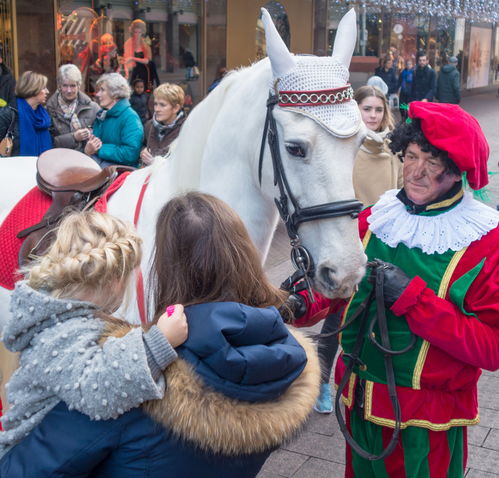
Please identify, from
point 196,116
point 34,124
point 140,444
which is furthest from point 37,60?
point 140,444

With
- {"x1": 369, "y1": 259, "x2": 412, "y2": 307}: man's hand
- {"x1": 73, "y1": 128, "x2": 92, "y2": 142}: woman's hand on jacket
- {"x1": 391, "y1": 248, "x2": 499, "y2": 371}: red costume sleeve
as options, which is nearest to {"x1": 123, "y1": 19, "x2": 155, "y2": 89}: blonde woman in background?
{"x1": 73, "y1": 128, "x2": 92, "y2": 142}: woman's hand on jacket

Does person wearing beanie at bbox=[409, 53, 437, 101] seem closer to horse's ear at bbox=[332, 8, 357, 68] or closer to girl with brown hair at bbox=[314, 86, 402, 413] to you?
girl with brown hair at bbox=[314, 86, 402, 413]

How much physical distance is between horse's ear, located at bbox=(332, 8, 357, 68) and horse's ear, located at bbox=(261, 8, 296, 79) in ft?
0.74

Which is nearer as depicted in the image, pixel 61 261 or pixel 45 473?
pixel 45 473

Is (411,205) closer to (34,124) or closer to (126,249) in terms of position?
(126,249)

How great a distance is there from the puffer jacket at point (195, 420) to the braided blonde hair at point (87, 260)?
0.50 feet

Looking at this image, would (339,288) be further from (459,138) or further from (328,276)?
(459,138)

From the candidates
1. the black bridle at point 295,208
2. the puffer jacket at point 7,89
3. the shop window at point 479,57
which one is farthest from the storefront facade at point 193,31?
the black bridle at point 295,208

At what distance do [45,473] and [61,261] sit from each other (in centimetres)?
48

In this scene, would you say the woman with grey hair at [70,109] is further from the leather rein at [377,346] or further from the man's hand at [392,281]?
the man's hand at [392,281]

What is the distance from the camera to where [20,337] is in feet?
5.27

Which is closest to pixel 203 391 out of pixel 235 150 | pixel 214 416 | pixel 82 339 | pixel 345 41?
pixel 214 416

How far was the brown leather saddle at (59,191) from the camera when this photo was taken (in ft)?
10.4

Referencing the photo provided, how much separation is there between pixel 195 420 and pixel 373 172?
2.96m
